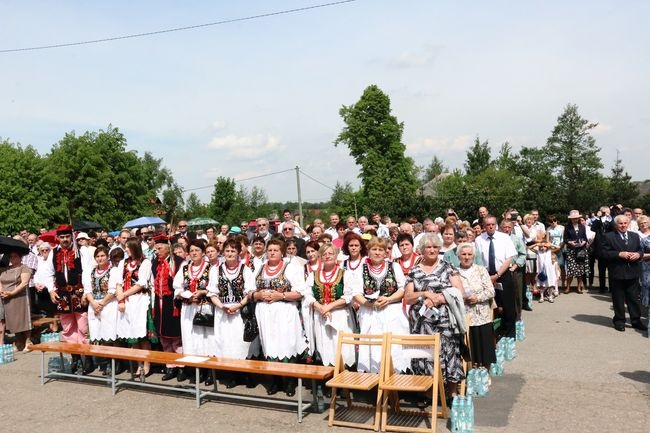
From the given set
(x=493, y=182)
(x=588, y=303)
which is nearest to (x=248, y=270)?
(x=588, y=303)

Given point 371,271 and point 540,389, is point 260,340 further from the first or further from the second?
point 540,389

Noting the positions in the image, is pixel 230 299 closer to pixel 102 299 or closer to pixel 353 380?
pixel 102 299

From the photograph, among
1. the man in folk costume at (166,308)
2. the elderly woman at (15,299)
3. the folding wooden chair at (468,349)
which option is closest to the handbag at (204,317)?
the man in folk costume at (166,308)

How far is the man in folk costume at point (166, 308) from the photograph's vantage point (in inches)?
309

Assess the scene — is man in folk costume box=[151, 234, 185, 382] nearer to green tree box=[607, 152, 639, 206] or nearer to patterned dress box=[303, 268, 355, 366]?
patterned dress box=[303, 268, 355, 366]

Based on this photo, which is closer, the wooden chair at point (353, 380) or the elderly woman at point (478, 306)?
the wooden chair at point (353, 380)

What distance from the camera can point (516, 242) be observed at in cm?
970

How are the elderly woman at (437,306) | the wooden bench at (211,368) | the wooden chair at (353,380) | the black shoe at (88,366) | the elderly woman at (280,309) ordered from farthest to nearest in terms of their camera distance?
the black shoe at (88,366), the elderly woman at (280,309), the wooden bench at (211,368), the elderly woman at (437,306), the wooden chair at (353,380)

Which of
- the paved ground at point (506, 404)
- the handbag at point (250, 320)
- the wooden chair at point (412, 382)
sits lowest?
the paved ground at point (506, 404)

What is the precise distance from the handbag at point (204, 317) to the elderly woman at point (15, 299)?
4.38m

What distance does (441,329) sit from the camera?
19.0 feet

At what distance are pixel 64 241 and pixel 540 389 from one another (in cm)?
720

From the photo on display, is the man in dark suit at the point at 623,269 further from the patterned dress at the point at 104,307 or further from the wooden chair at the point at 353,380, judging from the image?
the patterned dress at the point at 104,307

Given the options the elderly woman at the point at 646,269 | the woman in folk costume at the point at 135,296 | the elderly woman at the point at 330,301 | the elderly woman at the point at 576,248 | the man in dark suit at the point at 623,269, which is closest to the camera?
the elderly woman at the point at 330,301
